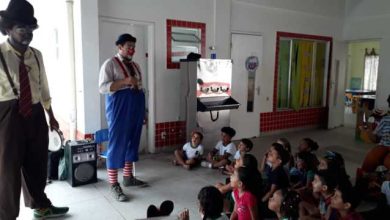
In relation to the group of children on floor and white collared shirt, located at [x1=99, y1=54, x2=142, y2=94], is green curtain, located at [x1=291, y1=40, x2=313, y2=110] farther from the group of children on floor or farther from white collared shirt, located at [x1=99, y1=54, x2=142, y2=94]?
white collared shirt, located at [x1=99, y1=54, x2=142, y2=94]

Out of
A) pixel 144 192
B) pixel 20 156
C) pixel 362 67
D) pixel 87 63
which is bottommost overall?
pixel 144 192

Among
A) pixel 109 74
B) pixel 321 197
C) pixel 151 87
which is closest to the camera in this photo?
pixel 321 197

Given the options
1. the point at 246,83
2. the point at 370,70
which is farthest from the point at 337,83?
the point at 370,70

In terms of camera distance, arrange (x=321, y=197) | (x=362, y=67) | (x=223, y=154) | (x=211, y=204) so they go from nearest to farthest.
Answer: (x=211, y=204), (x=321, y=197), (x=223, y=154), (x=362, y=67)

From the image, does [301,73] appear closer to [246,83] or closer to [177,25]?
[246,83]

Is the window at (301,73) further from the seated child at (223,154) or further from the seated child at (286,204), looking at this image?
the seated child at (286,204)

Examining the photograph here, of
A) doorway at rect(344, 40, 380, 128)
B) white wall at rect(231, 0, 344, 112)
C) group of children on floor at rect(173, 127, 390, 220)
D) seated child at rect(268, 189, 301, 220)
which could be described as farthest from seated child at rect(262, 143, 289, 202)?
doorway at rect(344, 40, 380, 128)

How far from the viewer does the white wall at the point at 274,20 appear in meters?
5.63

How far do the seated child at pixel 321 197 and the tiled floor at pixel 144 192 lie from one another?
91cm

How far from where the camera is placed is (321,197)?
2.58 m

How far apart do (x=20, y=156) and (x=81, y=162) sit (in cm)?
116

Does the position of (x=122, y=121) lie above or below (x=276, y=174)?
above

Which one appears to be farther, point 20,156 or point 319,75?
point 319,75

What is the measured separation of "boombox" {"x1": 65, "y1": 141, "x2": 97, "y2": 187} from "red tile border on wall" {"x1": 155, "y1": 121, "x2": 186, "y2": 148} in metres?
1.40
